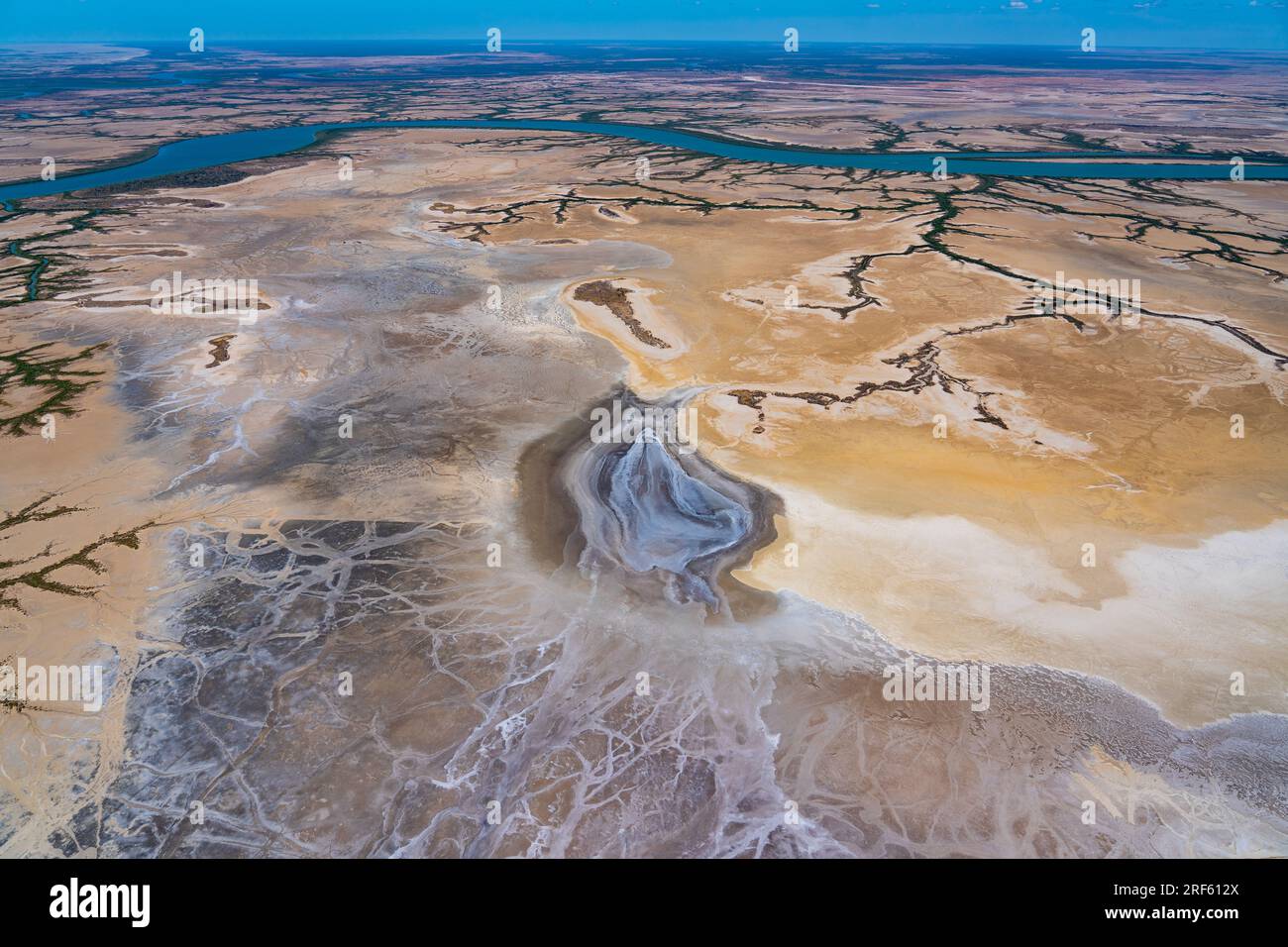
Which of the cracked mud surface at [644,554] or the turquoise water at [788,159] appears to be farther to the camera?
the turquoise water at [788,159]

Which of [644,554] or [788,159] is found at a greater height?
[788,159]

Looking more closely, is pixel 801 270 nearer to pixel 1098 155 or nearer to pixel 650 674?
pixel 650 674

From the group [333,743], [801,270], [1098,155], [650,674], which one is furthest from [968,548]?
[1098,155]

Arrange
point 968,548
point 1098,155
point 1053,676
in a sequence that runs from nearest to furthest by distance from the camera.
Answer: point 1053,676 → point 968,548 → point 1098,155

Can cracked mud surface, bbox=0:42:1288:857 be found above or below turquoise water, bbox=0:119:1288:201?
below

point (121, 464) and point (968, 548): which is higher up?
point (121, 464)

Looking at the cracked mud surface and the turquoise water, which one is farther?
the turquoise water

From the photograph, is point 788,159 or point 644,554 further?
point 788,159

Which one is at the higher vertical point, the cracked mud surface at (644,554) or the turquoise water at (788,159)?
the turquoise water at (788,159)
